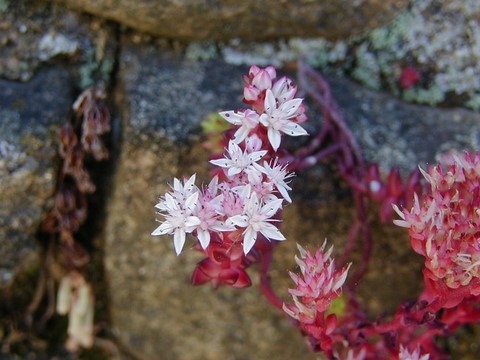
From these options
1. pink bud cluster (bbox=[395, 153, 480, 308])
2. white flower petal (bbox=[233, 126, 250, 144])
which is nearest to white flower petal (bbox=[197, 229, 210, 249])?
white flower petal (bbox=[233, 126, 250, 144])

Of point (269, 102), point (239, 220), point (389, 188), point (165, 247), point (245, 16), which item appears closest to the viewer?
point (239, 220)

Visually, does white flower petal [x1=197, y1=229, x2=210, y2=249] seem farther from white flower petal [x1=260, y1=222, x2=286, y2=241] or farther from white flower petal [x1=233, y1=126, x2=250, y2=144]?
white flower petal [x1=233, y1=126, x2=250, y2=144]

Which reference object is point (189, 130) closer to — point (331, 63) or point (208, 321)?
point (331, 63)

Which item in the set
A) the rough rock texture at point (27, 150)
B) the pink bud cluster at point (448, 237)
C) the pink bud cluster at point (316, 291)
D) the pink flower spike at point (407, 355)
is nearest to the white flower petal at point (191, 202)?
the pink bud cluster at point (316, 291)

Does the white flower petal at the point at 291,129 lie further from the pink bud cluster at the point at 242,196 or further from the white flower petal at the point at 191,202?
the white flower petal at the point at 191,202

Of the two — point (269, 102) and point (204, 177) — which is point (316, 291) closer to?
point (269, 102)

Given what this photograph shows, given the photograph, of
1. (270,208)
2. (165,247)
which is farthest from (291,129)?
(165,247)
